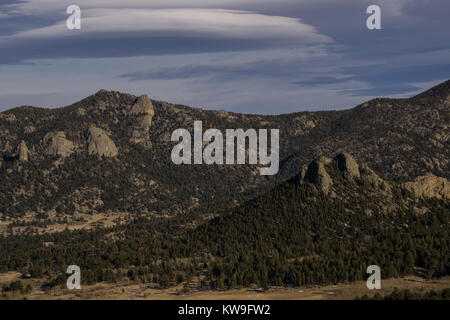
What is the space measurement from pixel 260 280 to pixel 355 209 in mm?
55688

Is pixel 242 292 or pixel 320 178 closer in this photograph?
pixel 242 292

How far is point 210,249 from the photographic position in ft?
579

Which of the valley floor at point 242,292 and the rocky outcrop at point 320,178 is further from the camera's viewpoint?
the rocky outcrop at point 320,178

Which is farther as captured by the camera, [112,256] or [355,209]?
[355,209]

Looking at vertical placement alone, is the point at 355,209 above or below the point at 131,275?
above

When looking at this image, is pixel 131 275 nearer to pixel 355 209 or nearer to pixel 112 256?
pixel 112 256

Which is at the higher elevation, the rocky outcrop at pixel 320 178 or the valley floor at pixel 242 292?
the rocky outcrop at pixel 320 178

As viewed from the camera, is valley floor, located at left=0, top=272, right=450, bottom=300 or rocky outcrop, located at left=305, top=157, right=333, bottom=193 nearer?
valley floor, located at left=0, top=272, right=450, bottom=300

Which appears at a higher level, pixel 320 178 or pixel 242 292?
pixel 320 178

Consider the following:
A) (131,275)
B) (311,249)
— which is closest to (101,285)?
(131,275)

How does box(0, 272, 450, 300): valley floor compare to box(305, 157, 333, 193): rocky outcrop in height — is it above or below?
below
